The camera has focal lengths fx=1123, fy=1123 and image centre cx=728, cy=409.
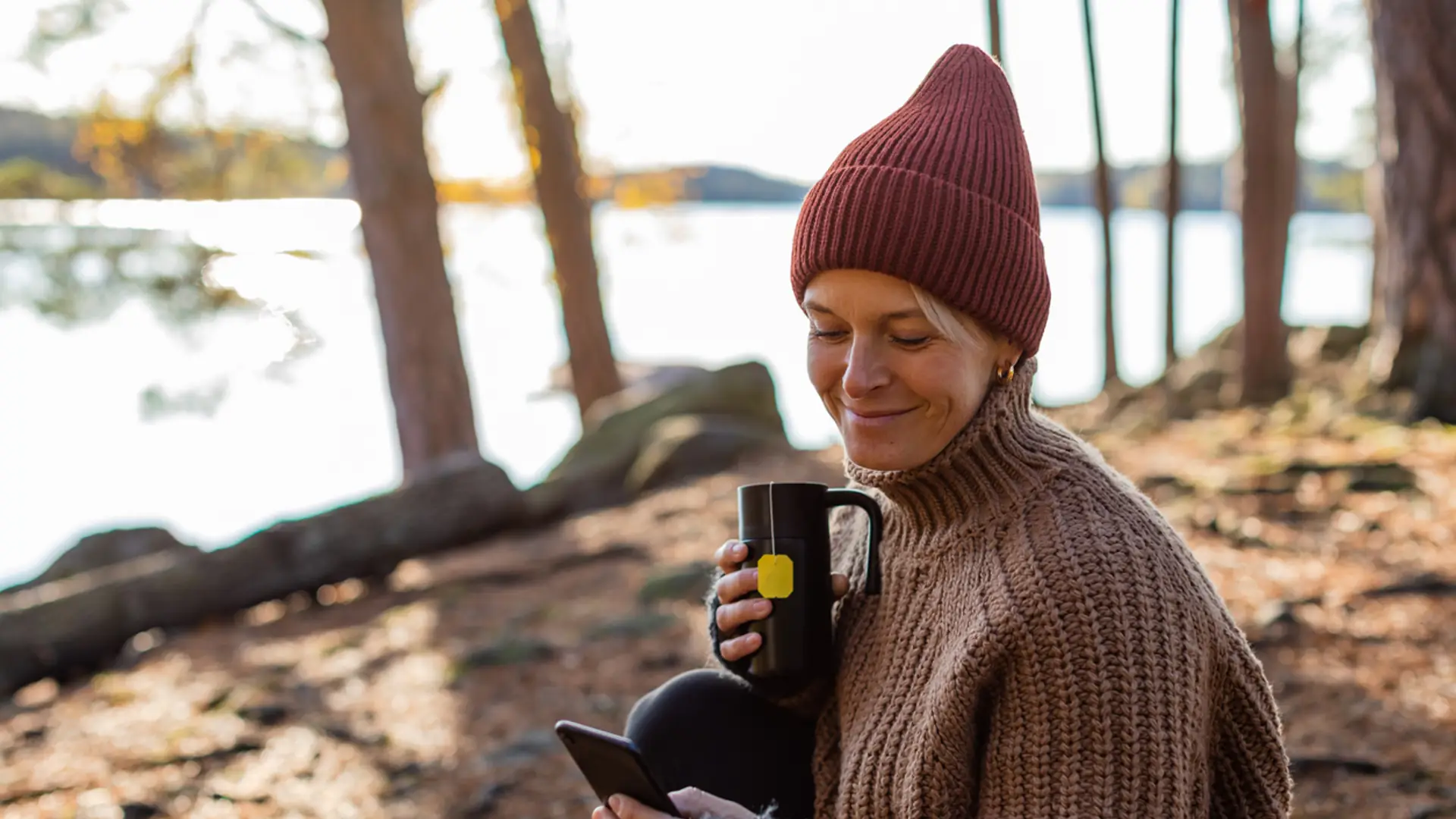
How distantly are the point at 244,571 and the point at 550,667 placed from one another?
7.33 feet

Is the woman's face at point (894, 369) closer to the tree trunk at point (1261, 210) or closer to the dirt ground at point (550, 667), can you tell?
the dirt ground at point (550, 667)

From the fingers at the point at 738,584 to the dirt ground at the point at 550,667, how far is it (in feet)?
5.64

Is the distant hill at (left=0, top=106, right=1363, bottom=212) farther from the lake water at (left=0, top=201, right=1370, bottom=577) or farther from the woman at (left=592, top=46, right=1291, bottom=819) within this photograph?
the woman at (left=592, top=46, right=1291, bottom=819)

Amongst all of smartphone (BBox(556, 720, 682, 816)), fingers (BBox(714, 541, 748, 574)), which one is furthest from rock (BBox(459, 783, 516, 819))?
fingers (BBox(714, 541, 748, 574))

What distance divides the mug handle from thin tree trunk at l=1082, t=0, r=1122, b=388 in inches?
381

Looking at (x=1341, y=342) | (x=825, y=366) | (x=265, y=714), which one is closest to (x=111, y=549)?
(x=265, y=714)

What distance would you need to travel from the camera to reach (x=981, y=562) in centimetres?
169

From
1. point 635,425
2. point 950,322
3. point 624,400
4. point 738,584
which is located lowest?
point 635,425

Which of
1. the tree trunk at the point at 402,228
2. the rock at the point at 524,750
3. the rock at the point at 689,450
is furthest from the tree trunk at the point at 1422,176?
the tree trunk at the point at 402,228

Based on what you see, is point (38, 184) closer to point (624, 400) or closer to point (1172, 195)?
point (624, 400)

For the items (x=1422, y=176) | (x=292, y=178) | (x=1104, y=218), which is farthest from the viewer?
(x=1104, y=218)

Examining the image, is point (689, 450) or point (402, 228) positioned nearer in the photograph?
point (402, 228)

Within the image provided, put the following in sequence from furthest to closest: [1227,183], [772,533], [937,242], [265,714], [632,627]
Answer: [1227,183]
[632,627]
[265,714]
[772,533]
[937,242]

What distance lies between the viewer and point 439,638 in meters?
4.97
